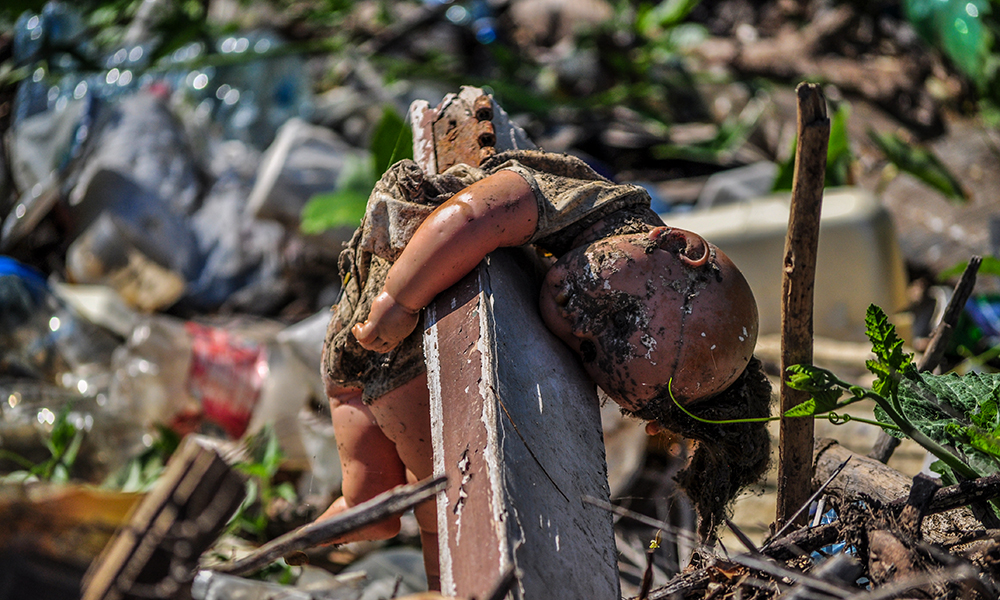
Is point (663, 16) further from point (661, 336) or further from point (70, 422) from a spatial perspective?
point (661, 336)

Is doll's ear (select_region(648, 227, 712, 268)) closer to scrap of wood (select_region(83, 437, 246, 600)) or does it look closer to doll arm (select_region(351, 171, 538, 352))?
doll arm (select_region(351, 171, 538, 352))

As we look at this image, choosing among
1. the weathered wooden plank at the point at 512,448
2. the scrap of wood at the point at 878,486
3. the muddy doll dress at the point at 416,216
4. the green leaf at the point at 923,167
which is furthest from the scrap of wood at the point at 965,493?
the green leaf at the point at 923,167

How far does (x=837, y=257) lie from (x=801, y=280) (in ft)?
7.52

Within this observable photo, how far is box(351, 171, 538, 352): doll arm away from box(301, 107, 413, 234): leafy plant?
195cm

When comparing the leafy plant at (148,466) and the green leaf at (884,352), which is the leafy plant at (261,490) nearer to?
the leafy plant at (148,466)

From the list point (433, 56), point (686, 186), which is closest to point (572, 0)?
point (433, 56)

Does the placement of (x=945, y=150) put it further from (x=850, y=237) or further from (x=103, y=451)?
(x=103, y=451)

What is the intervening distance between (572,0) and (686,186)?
8.91ft

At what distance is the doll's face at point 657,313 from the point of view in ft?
4.19

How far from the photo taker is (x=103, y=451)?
3.00m

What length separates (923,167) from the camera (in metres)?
3.79

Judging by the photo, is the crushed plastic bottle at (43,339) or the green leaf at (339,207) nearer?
the crushed plastic bottle at (43,339)

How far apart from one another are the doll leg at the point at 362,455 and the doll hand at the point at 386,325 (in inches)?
10.7

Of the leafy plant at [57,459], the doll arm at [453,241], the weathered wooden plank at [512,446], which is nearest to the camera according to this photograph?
the weathered wooden plank at [512,446]
